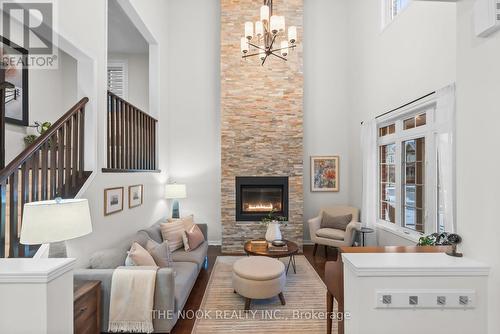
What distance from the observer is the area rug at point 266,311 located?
247 cm

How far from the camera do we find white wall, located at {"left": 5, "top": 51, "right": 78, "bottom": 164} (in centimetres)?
328

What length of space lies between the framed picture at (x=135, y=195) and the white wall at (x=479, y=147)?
11.3 feet

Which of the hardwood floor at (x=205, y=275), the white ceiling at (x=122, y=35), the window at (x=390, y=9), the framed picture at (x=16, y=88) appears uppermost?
the white ceiling at (x=122, y=35)

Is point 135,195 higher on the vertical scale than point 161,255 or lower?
higher

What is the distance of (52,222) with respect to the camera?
5.20ft

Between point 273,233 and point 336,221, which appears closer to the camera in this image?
point 273,233

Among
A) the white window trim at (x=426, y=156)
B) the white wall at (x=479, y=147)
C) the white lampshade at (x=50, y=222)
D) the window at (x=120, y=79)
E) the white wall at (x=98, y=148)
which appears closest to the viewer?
the white wall at (x=479, y=147)

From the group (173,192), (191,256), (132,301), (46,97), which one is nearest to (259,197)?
(173,192)

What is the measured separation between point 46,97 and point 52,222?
143 inches

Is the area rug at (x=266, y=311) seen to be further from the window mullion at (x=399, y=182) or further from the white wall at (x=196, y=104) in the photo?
the white wall at (x=196, y=104)

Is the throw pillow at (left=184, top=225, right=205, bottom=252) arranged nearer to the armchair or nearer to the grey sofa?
the grey sofa

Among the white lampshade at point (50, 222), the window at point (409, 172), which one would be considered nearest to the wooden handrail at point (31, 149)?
the white lampshade at point (50, 222)

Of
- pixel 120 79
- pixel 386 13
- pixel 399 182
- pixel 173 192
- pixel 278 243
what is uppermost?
pixel 386 13

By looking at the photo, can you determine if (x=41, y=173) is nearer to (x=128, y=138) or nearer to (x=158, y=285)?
(x=158, y=285)
